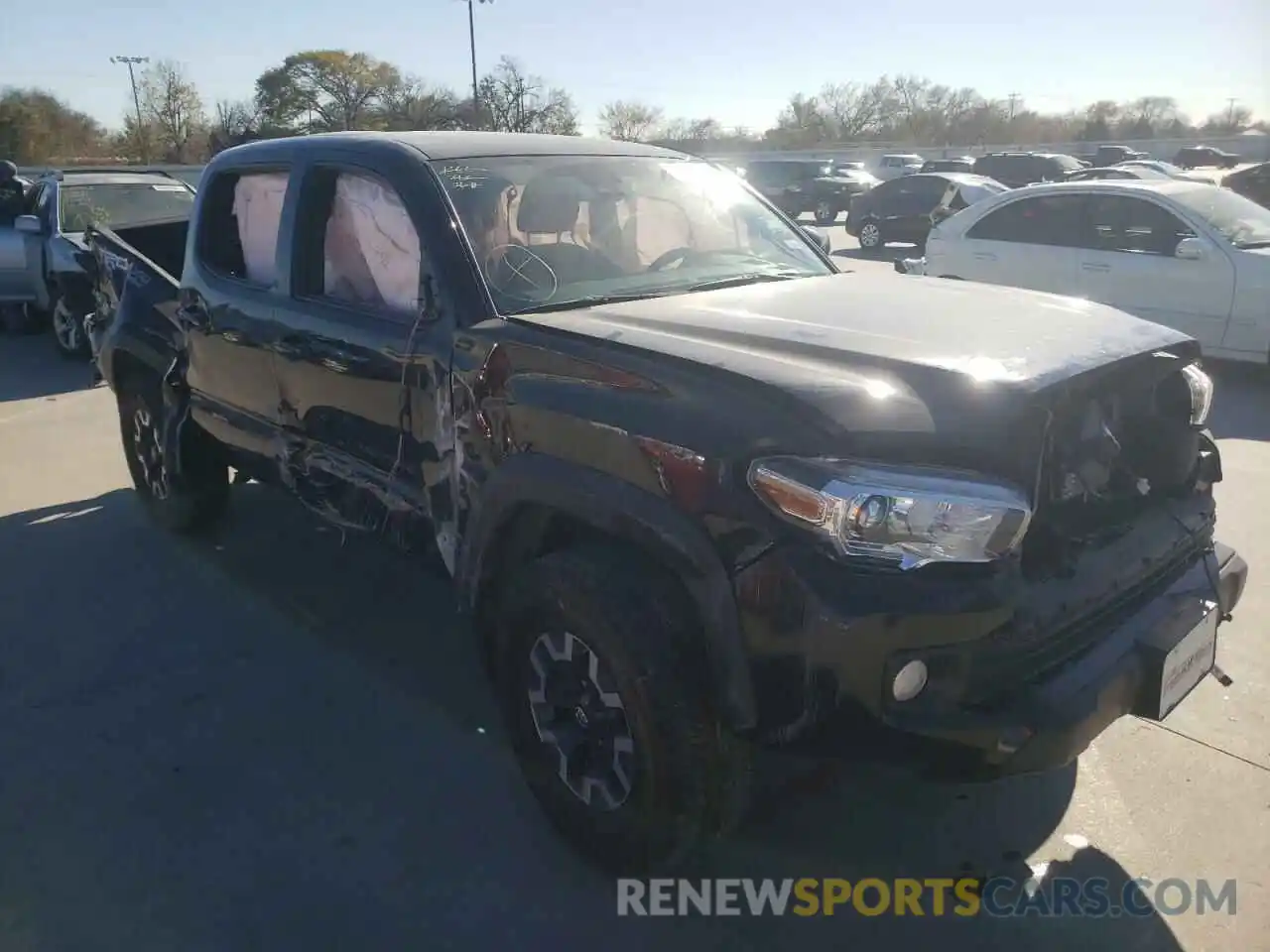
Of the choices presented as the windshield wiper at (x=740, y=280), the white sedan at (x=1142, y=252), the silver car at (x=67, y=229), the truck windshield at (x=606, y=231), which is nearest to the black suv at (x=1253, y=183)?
the white sedan at (x=1142, y=252)

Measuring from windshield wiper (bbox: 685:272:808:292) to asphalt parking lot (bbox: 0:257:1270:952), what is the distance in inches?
61.5

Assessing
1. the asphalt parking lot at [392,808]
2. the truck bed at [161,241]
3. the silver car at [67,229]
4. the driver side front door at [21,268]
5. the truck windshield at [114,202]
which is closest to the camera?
the asphalt parking lot at [392,808]

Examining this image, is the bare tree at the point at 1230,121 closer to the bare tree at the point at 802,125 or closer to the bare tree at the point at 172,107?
the bare tree at the point at 802,125

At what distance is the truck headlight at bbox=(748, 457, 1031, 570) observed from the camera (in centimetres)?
222

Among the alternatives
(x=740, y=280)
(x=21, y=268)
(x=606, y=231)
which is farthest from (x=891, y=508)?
(x=21, y=268)

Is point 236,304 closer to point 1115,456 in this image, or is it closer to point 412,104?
point 1115,456

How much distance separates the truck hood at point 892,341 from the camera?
235 cm

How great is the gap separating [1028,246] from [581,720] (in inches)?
304

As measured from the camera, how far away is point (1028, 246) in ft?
29.9

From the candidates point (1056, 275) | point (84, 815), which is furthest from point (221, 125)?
point (84, 815)

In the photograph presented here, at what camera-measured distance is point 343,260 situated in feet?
12.1

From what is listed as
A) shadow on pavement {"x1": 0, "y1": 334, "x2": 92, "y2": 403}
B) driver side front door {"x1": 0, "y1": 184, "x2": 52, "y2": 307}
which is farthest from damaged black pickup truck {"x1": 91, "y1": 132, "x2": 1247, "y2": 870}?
driver side front door {"x1": 0, "y1": 184, "x2": 52, "y2": 307}

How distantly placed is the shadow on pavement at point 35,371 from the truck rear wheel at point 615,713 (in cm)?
786

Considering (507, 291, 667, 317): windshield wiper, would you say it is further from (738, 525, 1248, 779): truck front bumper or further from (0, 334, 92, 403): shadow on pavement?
(0, 334, 92, 403): shadow on pavement
